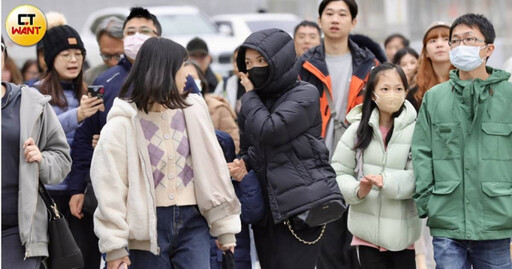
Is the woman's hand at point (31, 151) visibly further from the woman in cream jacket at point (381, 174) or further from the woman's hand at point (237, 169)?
the woman in cream jacket at point (381, 174)

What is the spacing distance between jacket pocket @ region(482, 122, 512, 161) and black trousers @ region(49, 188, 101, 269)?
9.89 ft

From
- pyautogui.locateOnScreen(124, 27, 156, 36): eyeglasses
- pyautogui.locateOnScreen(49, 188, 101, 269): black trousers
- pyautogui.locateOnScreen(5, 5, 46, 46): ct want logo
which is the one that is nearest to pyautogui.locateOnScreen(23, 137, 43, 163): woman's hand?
pyautogui.locateOnScreen(5, 5, 46, 46): ct want logo

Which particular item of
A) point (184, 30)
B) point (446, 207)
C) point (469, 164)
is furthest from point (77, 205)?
point (184, 30)

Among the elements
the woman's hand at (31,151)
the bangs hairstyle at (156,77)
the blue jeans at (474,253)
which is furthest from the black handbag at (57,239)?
the blue jeans at (474,253)

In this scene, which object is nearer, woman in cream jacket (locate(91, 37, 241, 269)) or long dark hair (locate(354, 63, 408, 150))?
woman in cream jacket (locate(91, 37, 241, 269))

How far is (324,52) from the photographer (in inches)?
394

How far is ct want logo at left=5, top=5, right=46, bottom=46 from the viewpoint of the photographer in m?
7.64

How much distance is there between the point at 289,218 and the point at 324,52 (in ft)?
8.75

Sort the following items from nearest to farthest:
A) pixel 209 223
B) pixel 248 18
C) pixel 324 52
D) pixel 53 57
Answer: pixel 209 223 → pixel 53 57 → pixel 324 52 → pixel 248 18

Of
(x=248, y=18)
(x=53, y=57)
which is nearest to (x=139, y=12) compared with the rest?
(x=53, y=57)

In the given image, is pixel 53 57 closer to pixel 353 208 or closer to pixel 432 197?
pixel 353 208

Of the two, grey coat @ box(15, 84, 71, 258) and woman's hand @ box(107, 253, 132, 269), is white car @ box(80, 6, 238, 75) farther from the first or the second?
woman's hand @ box(107, 253, 132, 269)

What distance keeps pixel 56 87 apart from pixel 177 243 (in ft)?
9.15

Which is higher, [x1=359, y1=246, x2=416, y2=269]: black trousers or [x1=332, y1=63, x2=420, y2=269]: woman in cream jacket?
[x1=332, y1=63, x2=420, y2=269]: woman in cream jacket
